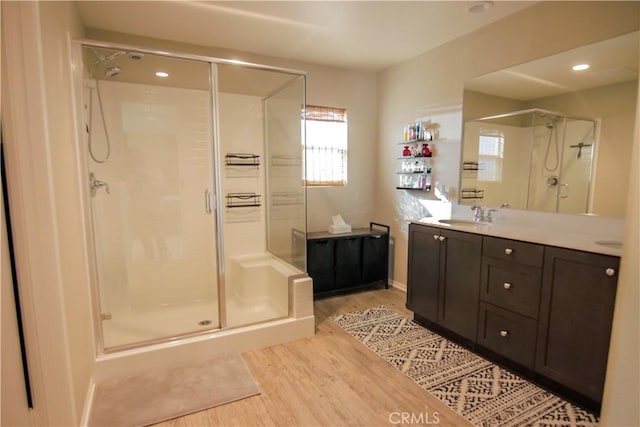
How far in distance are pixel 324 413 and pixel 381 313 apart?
4.85 feet

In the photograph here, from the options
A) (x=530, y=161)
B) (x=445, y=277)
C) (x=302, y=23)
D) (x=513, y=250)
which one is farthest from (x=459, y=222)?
(x=302, y=23)

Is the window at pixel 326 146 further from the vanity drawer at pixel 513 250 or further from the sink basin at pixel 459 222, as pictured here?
the vanity drawer at pixel 513 250

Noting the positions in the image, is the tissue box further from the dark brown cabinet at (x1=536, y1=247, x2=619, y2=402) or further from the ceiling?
the dark brown cabinet at (x1=536, y1=247, x2=619, y2=402)

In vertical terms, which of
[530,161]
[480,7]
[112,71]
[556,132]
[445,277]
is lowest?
[445,277]

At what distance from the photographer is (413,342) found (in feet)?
8.79

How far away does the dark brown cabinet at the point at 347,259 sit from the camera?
3.56m

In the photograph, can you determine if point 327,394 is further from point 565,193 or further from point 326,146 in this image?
point 326,146

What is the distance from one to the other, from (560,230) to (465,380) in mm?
1268

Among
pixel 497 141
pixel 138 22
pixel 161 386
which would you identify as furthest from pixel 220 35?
pixel 161 386

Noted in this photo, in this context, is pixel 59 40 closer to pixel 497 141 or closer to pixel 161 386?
pixel 161 386

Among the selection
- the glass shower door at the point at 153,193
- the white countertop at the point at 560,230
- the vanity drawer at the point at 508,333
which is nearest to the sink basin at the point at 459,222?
the white countertop at the point at 560,230

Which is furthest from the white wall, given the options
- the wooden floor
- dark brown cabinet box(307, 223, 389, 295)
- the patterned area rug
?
dark brown cabinet box(307, 223, 389, 295)

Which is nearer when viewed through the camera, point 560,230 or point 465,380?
point 465,380

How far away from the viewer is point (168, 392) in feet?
6.77
